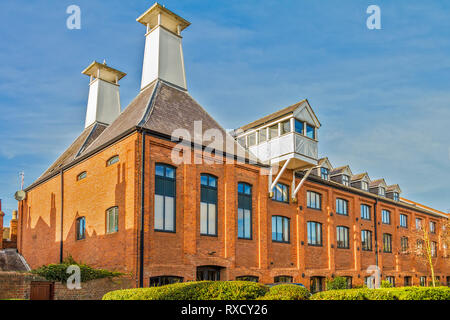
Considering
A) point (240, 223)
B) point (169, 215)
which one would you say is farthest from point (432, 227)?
point (169, 215)

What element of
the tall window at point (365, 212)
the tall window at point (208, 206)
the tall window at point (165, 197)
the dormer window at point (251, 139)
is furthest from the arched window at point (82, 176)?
the tall window at point (365, 212)

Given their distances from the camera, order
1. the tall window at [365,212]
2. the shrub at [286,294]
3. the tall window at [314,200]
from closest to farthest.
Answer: the shrub at [286,294] → the tall window at [314,200] → the tall window at [365,212]

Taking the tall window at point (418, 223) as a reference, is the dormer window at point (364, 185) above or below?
above

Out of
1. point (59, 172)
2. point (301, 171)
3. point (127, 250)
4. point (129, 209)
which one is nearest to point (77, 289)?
point (127, 250)

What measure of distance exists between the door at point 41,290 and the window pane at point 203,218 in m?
8.23

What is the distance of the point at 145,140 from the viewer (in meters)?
21.7

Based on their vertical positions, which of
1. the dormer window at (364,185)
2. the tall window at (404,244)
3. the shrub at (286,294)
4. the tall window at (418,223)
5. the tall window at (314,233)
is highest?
the dormer window at (364,185)

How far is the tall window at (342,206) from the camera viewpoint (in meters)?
36.2

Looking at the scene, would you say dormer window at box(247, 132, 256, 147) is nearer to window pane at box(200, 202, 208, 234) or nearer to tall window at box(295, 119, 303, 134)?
tall window at box(295, 119, 303, 134)

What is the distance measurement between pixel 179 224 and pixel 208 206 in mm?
2423

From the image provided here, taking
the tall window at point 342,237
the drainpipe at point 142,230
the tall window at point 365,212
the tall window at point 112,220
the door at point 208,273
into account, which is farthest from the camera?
the tall window at point 365,212

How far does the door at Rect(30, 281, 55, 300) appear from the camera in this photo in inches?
700

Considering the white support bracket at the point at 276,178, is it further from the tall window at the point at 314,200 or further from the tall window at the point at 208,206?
the tall window at the point at 314,200
